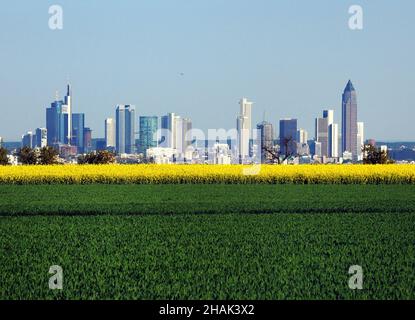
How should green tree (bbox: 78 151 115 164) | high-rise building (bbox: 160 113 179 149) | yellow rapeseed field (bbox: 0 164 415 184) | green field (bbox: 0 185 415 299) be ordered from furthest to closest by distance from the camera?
green tree (bbox: 78 151 115 164), high-rise building (bbox: 160 113 179 149), yellow rapeseed field (bbox: 0 164 415 184), green field (bbox: 0 185 415 299)

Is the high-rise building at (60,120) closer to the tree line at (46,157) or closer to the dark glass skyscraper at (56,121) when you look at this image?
the dark glass skyscraper at (56,121)

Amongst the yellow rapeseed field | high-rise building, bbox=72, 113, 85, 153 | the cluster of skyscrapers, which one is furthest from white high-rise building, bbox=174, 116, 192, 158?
high-rise building, bbox=72, 113, 85, 153

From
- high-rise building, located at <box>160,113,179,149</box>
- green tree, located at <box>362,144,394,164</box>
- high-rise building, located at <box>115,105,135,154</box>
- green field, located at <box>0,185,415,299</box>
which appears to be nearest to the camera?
green field, located at <box>0,185,415,299</box>

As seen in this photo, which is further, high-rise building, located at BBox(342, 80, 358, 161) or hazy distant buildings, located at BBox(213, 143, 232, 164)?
hazy distant buildings, located at BBox(213, 143, 232, 164)

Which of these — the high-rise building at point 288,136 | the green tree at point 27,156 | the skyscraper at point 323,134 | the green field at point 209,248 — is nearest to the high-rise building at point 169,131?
the skyscraper at point 323,134

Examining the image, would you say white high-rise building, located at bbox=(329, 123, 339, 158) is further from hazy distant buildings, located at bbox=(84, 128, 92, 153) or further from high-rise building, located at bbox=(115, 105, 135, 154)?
hazy distant buildings, located at bbox=(84, 128, 92, 153)

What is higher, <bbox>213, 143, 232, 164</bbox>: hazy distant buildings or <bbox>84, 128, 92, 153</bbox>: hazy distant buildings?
<bbox>84, 128, 92, 153</bbox>: hazy distant buildings

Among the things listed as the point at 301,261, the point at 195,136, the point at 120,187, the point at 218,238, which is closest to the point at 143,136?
the point at 195,136
